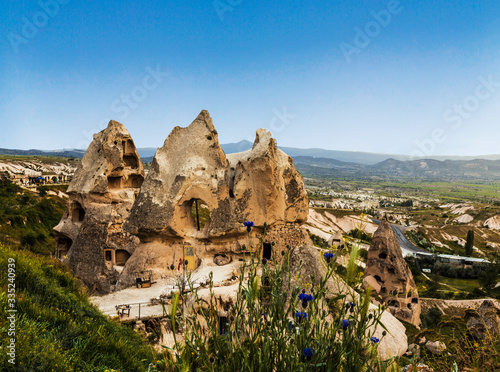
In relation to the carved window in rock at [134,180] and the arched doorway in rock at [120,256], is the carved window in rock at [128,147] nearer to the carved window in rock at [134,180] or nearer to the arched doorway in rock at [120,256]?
the carved window in rock at [134,180]

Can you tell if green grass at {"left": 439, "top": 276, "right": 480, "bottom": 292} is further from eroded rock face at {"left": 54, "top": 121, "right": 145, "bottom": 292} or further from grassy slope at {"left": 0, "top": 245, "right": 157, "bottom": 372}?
grassy slope at {"left": 0, "top": 245, "right": 157, "bottom": 372}

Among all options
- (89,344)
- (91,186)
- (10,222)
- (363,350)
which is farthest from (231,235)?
(10,222)

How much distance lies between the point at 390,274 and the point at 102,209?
54.1 ft

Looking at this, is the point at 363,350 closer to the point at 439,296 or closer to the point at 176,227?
the point at 176,227

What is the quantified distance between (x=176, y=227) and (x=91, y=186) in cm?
822

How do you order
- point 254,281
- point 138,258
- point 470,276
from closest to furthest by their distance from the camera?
1. point 254,281
2. point 138,258
3. point 470,276

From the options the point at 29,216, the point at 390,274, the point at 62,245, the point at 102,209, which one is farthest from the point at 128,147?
the point at 29,216

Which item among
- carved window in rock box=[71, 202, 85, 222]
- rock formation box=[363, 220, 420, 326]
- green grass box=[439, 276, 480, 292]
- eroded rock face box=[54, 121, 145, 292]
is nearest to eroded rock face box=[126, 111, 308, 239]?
eroded rock face box=[54, 121, 145, 292]

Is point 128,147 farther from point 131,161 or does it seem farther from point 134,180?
→ point 134,180

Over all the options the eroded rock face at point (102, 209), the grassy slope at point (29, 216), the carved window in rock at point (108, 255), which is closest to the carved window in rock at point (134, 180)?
the eroded rock face at point (102, 209)

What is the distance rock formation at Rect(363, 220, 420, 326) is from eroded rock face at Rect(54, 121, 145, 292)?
1384 cm

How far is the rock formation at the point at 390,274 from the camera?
58.6 ft

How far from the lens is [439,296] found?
88.9 feet

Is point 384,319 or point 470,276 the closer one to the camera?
point 384,319
